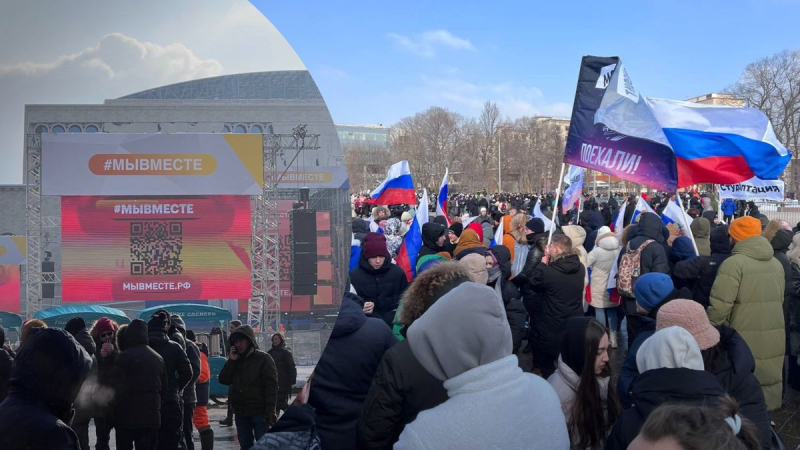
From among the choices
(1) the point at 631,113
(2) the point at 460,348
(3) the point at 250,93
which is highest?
(1) the point at 631,113

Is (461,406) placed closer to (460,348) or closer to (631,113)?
(460,348)

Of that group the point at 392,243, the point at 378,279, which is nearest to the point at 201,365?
the point at 378,279

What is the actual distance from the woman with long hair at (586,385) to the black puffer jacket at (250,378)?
7.73ft

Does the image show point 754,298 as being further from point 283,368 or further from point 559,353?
point 283,368

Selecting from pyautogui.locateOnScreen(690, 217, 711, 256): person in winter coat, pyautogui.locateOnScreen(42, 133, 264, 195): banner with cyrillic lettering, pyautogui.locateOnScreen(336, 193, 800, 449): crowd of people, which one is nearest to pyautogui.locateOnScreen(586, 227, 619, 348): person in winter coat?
pyautogui.locateOnScreen(336, 193, 800, 449): crowd of people

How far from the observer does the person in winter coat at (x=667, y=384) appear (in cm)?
261

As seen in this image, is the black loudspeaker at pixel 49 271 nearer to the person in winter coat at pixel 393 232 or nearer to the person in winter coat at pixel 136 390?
the person in winter coat at pixel 136 390

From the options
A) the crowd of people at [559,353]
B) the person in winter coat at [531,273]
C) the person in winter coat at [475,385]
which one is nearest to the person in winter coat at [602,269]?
the crowd of people at [559,353]

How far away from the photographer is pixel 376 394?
225 cm

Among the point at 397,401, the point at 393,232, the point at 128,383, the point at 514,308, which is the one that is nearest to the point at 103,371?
the point at 128,383

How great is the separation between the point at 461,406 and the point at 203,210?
0.80 meters

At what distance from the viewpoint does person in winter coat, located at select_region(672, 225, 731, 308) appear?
21.8 ft

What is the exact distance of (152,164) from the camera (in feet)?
4.74

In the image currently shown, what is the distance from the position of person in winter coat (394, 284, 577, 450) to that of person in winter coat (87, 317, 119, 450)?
693 millimetres
